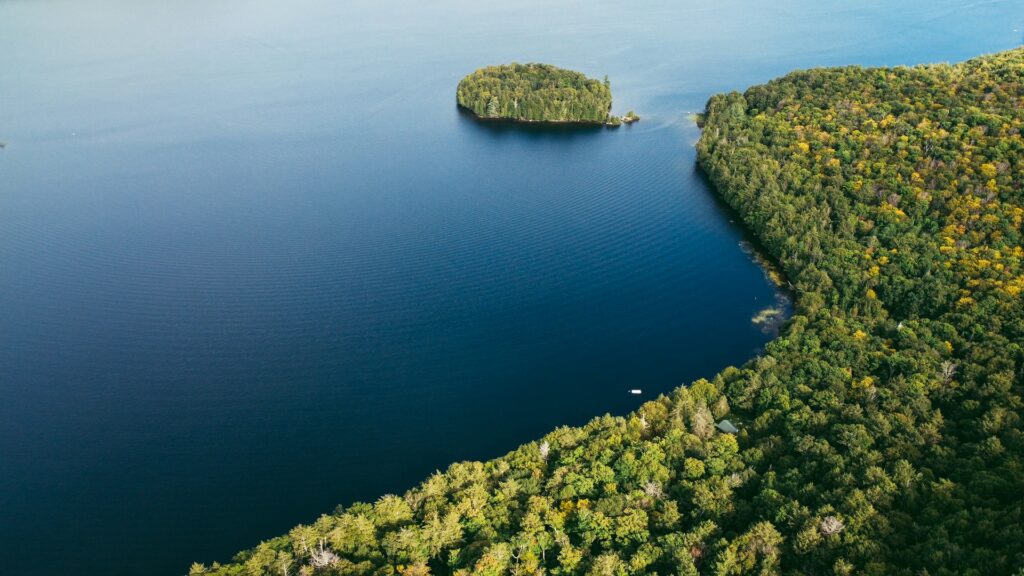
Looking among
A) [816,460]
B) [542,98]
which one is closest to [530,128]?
[542,98]

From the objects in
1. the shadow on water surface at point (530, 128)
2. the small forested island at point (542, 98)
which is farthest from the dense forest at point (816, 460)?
the small forested island at point (542, 98)

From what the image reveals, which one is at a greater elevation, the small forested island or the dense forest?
the small forested island

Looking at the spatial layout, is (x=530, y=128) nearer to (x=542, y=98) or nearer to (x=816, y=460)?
(x=542, y=98)

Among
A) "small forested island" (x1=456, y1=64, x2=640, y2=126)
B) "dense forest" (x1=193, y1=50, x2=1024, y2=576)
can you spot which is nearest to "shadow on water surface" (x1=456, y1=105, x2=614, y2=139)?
"small forested island" (x1=456, y1=64, x2=640, y2=126)

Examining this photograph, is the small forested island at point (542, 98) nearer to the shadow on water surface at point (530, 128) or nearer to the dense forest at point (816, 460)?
the shadow on water surface at point (530, 128)

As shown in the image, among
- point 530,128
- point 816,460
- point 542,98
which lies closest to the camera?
point 816,460

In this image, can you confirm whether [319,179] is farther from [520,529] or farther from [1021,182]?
[1021,182]

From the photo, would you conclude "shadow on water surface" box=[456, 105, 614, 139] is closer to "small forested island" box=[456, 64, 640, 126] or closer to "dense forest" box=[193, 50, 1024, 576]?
"small forested island" box=[456, 64, 640, 126]
